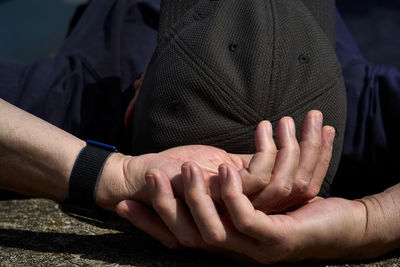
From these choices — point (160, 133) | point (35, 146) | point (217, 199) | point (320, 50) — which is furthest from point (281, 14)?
point (35, 146)

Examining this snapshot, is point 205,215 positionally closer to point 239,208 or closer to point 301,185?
point 239,208

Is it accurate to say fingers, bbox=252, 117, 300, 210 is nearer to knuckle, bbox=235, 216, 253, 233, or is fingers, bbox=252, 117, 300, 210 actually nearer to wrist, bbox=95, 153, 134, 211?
knuckle, bbox=235, 216, 253, 233

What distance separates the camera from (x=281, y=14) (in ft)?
3.48

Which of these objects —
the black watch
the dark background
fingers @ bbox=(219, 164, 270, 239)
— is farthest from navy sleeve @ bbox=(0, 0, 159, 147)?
the dark background

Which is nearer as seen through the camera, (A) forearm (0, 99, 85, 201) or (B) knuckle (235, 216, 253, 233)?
(B) knuckle (235, 216, 253, 233)

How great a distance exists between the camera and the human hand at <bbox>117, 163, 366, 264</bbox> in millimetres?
763

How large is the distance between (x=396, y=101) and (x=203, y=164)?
0.68 meters

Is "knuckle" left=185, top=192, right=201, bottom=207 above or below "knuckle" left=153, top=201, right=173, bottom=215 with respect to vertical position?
above

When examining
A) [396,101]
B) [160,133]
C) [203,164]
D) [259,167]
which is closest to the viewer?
[259,167]

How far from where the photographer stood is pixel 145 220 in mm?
851

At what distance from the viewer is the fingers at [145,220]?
2.79ft

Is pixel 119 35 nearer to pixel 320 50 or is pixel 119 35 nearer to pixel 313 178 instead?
pixel 320 50

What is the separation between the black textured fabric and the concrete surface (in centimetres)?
20

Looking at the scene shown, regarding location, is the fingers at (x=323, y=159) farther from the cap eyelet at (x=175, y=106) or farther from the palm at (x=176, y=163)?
the cap eyelet at (x=175, y=106)
